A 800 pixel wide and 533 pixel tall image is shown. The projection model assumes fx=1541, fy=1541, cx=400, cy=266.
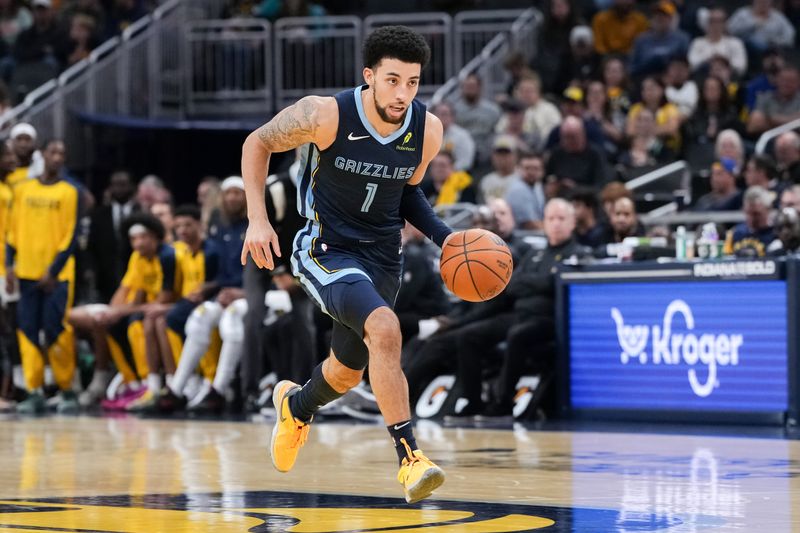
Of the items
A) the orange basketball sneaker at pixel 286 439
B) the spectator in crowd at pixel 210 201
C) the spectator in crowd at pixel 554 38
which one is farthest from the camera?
the spectator in crowd at pixel 554 38

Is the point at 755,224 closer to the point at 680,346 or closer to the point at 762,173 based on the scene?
the point at 680,346

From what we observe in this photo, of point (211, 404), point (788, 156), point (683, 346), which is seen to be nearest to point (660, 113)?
point (788, 156)

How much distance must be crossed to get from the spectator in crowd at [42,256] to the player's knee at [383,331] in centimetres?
851

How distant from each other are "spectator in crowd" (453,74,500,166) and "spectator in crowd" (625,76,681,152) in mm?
1717

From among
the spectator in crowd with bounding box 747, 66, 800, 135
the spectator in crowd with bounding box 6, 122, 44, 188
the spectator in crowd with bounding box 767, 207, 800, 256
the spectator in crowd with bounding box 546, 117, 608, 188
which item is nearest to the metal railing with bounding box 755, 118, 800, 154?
the spectator in crowd with bounding box 747, 66, 800, 135

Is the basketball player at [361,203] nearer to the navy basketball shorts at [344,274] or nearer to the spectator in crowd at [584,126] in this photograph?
the navy basketball shorts at [344,274]

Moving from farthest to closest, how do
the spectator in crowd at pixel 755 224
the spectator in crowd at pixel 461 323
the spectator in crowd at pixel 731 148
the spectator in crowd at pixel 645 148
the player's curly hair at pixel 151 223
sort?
1. the spectator in crowd at pixel 645 148
2. the player's curly hair at pixel 151 223
3. the spectator in crowd at pixel 731 148
4. the spectator in crowd at pixel 461 323
5. the spectator in crowd at pixel 755 224

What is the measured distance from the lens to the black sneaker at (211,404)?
1345 cm

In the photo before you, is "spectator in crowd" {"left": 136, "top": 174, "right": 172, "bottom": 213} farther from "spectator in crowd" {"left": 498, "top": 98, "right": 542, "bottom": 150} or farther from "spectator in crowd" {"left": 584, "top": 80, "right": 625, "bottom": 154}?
"spectator in crowd" {"left": 584, "top": 80, "right": 625, "bottom": 154}

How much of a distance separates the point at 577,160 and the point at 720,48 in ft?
9.53

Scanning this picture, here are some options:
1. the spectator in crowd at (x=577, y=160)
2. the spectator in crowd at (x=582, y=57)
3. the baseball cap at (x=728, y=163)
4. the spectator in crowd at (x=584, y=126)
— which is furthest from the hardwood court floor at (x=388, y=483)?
the spectator in crowd at (x=582, y=57)

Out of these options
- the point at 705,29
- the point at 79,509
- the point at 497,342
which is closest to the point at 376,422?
the point at 497,342

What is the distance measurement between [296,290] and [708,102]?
5.37 meters

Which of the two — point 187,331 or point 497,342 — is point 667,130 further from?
point 187,331
